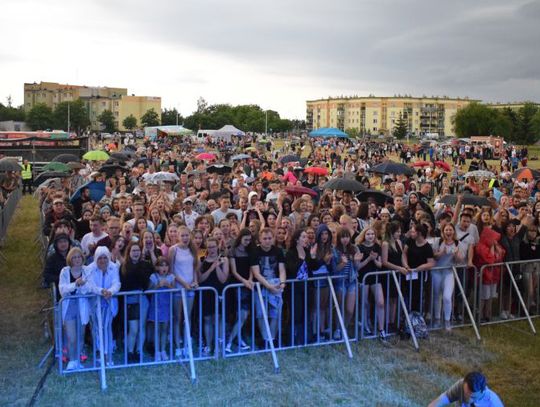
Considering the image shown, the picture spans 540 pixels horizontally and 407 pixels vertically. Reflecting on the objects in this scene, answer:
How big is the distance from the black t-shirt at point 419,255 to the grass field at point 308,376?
104cm

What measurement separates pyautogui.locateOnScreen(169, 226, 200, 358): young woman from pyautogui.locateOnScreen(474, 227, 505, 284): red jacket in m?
4.27

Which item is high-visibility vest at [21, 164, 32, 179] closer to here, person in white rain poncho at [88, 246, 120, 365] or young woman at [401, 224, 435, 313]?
person in white rain poncho at [88, 246, 120, 365]

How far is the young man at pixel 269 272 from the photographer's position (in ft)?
25.0

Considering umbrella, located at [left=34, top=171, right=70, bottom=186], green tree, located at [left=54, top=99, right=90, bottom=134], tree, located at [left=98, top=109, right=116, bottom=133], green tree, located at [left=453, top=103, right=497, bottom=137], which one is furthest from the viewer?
tree, located at [left=98, top=109, right=116, bottom=133]

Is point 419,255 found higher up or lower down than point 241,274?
higher up

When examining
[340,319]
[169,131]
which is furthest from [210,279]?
[169,131]

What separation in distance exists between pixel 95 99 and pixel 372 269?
6273 inches

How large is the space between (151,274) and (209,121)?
11194cm

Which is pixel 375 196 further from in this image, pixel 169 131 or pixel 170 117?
pixel 170 117

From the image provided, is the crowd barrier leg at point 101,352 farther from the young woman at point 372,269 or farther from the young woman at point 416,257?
the young woman at point 416,257

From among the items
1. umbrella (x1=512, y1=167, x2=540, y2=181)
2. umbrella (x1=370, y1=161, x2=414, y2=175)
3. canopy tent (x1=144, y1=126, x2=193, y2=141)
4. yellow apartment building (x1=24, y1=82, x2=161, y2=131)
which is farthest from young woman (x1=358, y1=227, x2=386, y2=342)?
yellow apartment building (x1=24, y1=82, x2=161, y2=131)

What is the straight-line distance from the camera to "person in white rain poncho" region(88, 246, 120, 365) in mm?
6988

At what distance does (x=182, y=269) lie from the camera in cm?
745

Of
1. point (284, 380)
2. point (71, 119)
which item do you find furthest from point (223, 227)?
point (71, 119)
